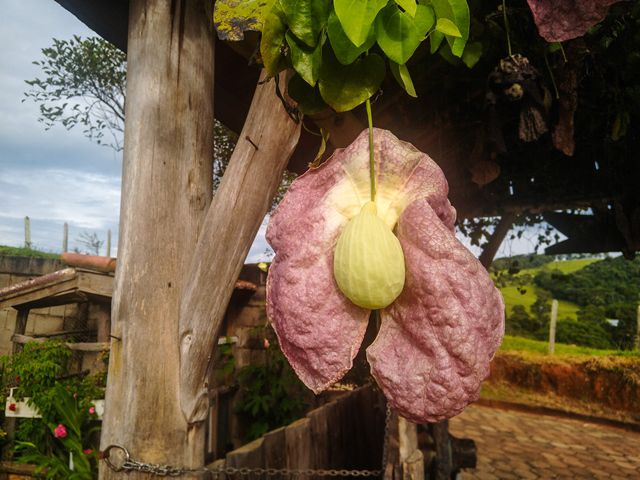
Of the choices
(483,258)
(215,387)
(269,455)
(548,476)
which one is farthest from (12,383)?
(548,476)

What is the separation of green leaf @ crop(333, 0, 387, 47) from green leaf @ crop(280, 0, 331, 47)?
0.30 ft

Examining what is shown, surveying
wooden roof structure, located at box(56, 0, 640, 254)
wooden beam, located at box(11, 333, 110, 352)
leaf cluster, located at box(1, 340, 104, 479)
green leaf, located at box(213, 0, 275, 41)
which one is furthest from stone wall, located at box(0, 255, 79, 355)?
green leaf, located at box(213, 0, 275, 41)

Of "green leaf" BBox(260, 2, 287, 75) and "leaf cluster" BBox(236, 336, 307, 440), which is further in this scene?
"leaf cluster" BBox(236, 336, 307, 440)

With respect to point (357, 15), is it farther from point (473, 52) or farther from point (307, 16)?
point (473, 52)

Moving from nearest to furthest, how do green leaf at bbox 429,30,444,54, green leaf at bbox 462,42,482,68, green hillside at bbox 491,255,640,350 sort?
green leaf at bbox 429,30,444,54, green leaf at bbox 462,42,482,68, green hillside at bbox 491,255,640,350

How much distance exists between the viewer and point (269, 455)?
2701 mm

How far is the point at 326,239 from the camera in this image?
26.0 inches

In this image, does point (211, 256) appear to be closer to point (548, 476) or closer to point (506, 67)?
point (506, 67)

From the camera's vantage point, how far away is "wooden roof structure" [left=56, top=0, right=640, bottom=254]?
4.57 feet

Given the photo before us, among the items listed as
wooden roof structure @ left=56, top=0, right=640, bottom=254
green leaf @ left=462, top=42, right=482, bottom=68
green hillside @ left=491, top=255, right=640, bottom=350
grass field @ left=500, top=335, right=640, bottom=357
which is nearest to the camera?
green leaf @ left=462, top=42, right=482, bottom=68

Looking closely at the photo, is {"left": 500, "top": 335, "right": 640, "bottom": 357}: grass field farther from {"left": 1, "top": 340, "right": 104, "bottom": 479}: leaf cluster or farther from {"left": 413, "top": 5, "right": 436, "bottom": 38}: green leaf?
{"left": 413, "top": 5, "right": 436, "bottom": 38}: green leaf

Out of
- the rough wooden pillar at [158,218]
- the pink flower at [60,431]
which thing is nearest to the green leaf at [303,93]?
the rough wooden pillar at [158,218]

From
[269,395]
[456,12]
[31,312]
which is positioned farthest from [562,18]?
[31,312]

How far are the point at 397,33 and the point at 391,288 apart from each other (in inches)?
13.5
